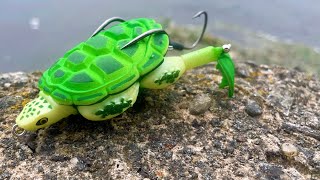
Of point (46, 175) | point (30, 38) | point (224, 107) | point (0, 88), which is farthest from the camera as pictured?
point (30, 38)

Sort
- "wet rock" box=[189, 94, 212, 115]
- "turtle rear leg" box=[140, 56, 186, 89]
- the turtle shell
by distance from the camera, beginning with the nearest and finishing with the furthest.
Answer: the turtle shell < "turtle rear leg" box=[140, 56, 186, 89] < "wet rock" box=[189, 94, 212, 115]

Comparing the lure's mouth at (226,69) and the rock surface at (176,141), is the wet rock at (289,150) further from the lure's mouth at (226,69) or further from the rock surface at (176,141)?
the lure's mouth at (226,69)

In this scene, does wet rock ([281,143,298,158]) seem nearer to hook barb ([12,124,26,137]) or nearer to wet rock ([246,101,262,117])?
wet rock ([246,101,262,117])

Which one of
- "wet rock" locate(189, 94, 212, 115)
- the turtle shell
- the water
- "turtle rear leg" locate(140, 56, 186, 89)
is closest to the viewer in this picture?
the turtle shell

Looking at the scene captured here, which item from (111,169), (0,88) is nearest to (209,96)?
(111,169)

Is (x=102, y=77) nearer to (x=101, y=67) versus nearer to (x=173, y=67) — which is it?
(x=101, y=67)

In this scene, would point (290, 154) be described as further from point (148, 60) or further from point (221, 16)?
point (221, 16)

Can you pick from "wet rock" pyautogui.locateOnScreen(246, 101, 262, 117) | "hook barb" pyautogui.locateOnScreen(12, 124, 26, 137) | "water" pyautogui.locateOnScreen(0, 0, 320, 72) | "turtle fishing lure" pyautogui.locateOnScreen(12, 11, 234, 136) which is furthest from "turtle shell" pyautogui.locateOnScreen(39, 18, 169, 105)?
"water" pyautogui.locateOnScreen(0, 0, 320, 72)

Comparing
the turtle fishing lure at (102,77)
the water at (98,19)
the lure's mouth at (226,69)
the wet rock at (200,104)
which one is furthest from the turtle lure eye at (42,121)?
the water at (98,19)

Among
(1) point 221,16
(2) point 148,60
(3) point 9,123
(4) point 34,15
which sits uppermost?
(2) point 148,60
